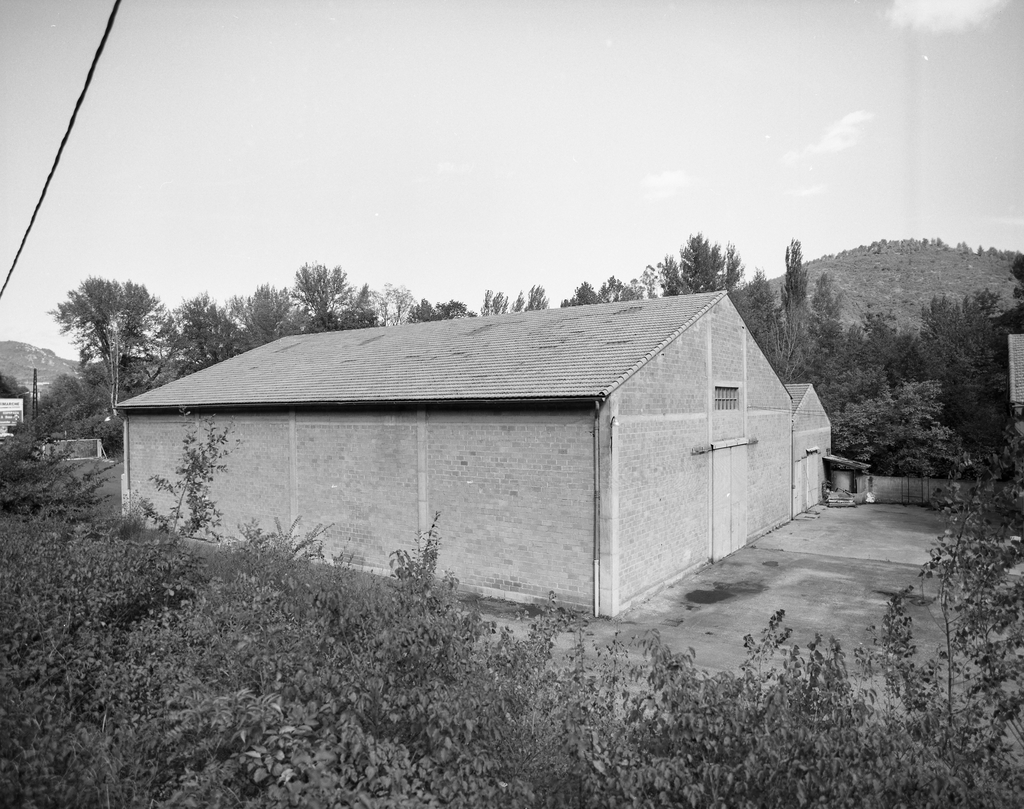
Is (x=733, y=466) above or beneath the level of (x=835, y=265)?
beneath

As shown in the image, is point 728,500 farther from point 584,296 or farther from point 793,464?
point 584,296

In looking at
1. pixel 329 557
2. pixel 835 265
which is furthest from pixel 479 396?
pixel 835 265

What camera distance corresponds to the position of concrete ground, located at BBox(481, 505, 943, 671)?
1141 centimetres

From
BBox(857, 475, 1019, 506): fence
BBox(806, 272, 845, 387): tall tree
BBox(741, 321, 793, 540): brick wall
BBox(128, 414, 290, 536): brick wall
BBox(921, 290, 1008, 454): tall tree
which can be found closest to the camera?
BBox(128, 414, 290, 536): brick wall

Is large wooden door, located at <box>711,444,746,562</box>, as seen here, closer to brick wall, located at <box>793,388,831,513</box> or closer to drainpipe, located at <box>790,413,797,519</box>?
drainpipe, located at <box>790,413,797,519</box>

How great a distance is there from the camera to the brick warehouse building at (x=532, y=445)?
13.3 m

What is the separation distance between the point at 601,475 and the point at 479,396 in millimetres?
3032

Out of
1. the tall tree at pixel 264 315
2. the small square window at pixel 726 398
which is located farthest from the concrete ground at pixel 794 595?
the tall tree at pixel 264 315

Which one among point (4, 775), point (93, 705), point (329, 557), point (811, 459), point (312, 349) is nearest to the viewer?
point (4, 775)

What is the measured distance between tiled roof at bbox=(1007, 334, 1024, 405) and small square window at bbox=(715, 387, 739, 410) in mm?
7546

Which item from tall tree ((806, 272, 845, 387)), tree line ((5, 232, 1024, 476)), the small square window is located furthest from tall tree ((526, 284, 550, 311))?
the small square window

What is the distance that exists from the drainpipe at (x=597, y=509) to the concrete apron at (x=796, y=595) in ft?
1.73

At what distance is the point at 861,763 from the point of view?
416 centimetres

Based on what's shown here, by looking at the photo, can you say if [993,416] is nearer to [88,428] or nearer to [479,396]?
[479,396]
